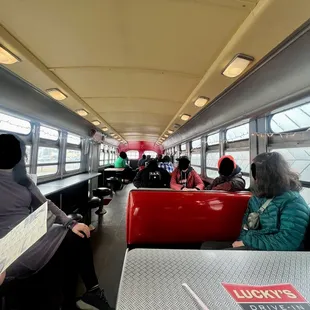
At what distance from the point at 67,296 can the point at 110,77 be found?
2.39 meters

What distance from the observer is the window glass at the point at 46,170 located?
3.91 meters

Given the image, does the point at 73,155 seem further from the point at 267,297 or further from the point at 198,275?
the point at 267,297

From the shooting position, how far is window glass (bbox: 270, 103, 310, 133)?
82.0 inches

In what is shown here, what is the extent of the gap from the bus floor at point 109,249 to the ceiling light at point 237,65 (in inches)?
102

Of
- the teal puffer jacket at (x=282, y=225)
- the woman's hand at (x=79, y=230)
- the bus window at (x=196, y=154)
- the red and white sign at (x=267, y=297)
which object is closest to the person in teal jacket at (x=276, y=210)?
the teal puffer jacket at (x=282, y=225)

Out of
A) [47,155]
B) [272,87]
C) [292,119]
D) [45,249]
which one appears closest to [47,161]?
[47,155]

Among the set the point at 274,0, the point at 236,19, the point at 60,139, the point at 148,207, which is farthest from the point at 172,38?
the point at 60,139

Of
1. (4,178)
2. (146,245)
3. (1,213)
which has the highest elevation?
(4,178)

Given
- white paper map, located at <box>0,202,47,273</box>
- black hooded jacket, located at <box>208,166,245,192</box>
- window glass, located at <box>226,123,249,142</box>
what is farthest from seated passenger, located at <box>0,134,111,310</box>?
window glass, located at <box>226,123,249,142</box>

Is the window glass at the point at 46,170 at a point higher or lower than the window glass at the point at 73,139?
lower

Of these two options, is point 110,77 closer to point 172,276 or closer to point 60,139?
point 172,276

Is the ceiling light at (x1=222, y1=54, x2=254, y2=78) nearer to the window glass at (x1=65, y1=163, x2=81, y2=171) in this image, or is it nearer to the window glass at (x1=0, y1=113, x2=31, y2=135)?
the window glass at (x1=0, y1=113, x2=31, y2=135)

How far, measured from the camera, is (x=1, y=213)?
1.69 metres

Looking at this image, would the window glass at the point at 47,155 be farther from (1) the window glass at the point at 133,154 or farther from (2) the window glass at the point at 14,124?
(1) the window glass at the point at 133,154
